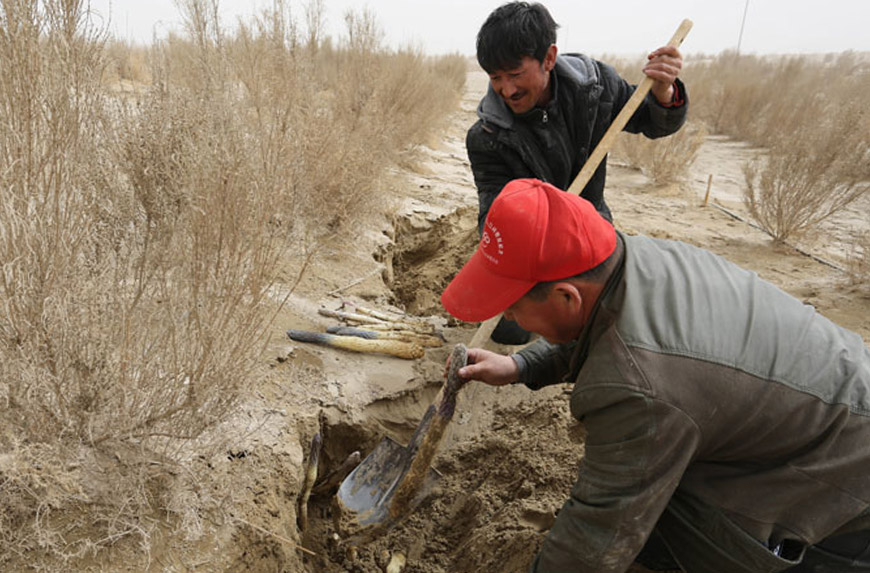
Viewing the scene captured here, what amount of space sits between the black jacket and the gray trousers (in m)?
1.72

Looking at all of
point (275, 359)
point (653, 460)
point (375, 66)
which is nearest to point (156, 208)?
point (275, 359)

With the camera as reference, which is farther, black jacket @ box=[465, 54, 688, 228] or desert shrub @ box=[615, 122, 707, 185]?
desert shrub @ box=[615, 122, 707, 185]

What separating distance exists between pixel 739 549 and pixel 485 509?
104 cm

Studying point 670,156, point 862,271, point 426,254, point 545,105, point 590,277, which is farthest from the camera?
point 670,156

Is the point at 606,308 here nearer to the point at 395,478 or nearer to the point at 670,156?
the point at 395,478

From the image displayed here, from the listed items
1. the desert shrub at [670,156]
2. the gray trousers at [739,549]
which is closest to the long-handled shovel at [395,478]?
the gray trousers at [739,549]

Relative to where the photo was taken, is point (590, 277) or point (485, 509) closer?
point (590, 277)

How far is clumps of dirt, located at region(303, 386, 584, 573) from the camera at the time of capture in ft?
6.61

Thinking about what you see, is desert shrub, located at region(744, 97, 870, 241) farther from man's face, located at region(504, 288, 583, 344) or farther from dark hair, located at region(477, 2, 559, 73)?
man's face, located at region(504, 288, 583, 344)

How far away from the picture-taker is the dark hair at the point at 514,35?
2227 millimetres

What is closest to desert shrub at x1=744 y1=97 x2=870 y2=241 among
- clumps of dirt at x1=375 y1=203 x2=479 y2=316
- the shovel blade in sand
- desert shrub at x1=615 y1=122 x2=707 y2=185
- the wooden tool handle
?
desert shrub at x1=615 y1=122 x2=707 y2=185

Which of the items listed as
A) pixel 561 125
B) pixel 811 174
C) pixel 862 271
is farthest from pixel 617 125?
pixel 811 174

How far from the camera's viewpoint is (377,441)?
8.71 feet

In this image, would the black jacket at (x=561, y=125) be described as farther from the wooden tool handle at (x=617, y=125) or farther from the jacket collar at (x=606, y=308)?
the jacket collar at (x=606, y=308)
